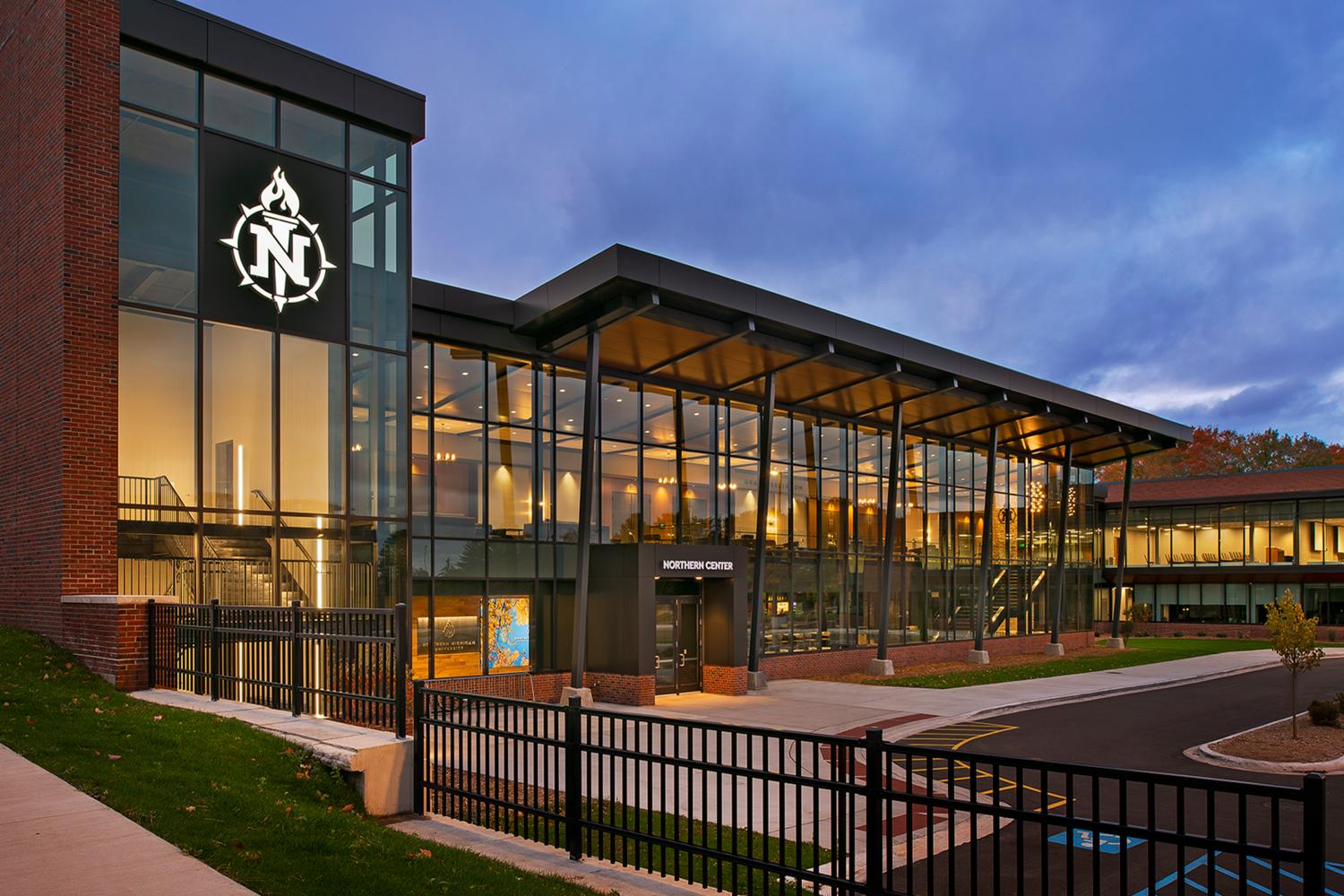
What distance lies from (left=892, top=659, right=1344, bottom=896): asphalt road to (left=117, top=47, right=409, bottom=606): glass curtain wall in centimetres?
1172

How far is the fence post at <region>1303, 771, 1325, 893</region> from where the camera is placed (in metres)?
5.05

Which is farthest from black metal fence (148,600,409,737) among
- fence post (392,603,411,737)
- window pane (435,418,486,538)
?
window pane (435,418,486,538)

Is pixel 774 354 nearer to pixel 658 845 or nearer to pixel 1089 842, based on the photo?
pixel 1089 842

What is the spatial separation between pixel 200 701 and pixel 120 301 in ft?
24.2

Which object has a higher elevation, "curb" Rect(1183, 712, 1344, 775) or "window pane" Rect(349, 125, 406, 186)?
"window pane" Rect(349, 125, 406, 186)

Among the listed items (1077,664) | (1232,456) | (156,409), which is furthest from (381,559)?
(1232,456)

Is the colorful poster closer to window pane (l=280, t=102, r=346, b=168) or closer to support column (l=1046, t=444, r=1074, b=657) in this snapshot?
window pane (l=280, t=102, r=346, b=168)

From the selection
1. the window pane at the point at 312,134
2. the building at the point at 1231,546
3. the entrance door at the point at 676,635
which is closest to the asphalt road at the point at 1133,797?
the entrance door at the point at 676,635

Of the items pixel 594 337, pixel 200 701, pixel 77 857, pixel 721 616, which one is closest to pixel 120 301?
pixel 200 701

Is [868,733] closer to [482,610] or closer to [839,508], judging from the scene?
[482,610]

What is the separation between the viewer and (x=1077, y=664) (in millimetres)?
37312

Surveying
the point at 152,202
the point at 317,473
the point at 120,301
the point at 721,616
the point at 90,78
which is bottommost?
the point at 721,616

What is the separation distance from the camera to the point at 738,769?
7766 mm

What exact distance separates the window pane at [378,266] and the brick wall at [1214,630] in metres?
47.3
